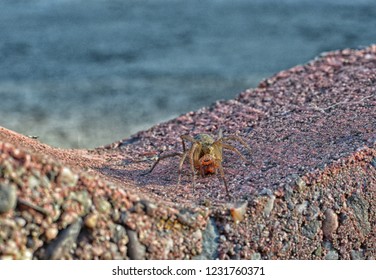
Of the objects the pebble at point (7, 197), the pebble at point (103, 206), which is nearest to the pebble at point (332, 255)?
the pebble at point (103, 206)

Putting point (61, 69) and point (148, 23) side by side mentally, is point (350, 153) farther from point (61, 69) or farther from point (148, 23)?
point (148, 23)

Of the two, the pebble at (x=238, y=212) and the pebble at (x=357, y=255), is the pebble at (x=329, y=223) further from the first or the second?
the pebble at (x=238, y=212)

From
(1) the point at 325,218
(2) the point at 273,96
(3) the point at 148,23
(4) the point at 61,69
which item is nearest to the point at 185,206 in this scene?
(1) the point at 325,218

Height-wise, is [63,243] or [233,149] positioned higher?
[233,149]

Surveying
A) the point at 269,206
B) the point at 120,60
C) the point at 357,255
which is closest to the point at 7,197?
the point at 269,206

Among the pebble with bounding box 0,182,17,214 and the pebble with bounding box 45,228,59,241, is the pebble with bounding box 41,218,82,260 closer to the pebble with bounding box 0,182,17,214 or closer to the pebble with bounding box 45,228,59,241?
the pebble with bounding box 45,228,59,241

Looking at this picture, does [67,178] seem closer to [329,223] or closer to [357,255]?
[329,223]
